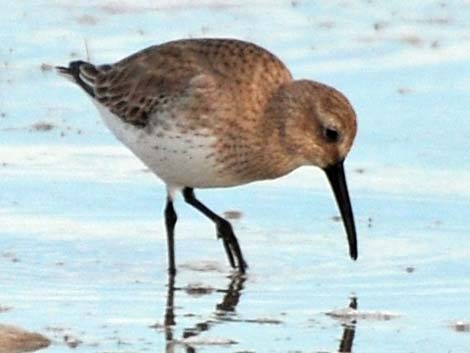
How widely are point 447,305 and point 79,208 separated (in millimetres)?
2496

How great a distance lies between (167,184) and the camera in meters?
10.6

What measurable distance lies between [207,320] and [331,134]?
1.45 m

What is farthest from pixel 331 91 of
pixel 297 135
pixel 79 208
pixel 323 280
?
pixel 79 208

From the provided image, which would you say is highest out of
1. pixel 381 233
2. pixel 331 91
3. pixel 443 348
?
pixel 331 91

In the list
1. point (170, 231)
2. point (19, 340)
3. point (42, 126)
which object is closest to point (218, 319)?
point (19, 340)

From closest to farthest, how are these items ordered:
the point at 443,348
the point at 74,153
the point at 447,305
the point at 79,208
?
the point at 443,348, the point at 447,305, the point at 79,208, the point at 74,153

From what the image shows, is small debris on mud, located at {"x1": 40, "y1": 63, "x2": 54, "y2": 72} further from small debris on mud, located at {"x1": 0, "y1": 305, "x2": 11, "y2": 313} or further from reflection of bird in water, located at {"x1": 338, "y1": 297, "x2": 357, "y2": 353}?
reflection of bird in water, located at {"x1": 338, "y1": 297, "x2": 357, "y2": 353}

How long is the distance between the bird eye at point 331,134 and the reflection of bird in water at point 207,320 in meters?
0.83

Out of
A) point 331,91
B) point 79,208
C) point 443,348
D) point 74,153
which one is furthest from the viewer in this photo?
point 74,153

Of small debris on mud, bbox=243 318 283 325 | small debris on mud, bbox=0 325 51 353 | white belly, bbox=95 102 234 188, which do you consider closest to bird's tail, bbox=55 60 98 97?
white belly, bbox=95 102 234 188

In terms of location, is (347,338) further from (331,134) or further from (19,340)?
(331,134)

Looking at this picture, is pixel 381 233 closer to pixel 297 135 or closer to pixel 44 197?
pixel 297 135

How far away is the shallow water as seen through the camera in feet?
28.9

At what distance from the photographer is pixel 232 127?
10164 mm
